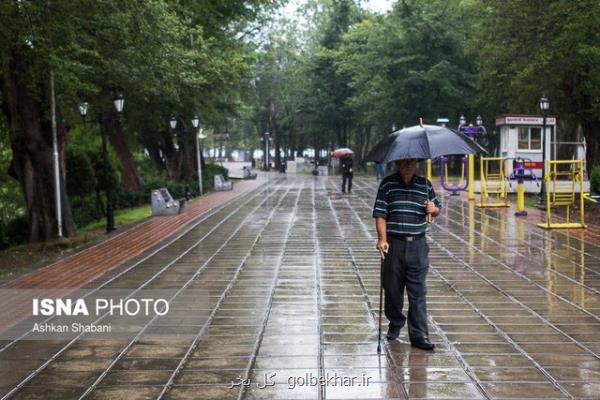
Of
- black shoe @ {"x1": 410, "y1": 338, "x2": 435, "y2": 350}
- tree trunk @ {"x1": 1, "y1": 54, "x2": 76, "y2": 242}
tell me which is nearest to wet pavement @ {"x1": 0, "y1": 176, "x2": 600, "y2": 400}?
black shoe @ {"x1": 410, "y1": 338, "x2": 435, "y2": 350}

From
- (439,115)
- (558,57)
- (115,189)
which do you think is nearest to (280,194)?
(115,189)

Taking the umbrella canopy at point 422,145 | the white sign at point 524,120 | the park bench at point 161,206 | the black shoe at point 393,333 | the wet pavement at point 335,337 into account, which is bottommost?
the wet pavement at point 335,337

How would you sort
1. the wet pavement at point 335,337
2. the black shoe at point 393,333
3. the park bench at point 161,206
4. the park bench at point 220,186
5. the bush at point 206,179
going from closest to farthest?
the wet pavement at point 335,337, the black shoe at point 393,333, the park bench at point 161,206, the bush at point 206,179, the park bench at point 220,186

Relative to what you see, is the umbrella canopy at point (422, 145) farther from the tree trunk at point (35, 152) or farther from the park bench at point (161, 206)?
the park bench at point (161, 206)

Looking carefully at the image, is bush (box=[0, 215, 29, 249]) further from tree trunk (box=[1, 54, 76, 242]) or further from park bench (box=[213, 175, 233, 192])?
park bench (box=[213, 175, 233, 192])

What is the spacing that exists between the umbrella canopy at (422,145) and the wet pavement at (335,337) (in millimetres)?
1679

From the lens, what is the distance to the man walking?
18.2 ft

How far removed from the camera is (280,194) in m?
26.8

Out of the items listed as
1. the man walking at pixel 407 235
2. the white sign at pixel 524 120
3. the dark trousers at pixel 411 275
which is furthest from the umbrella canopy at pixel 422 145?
the white sign at pixel 524 120

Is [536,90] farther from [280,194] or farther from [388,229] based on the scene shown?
[388,229]

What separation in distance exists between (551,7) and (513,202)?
6258 millimetres

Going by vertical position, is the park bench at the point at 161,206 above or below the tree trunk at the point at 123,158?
below

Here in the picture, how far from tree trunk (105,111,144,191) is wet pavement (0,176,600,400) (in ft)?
52.7

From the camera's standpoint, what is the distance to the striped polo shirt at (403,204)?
554 cm
